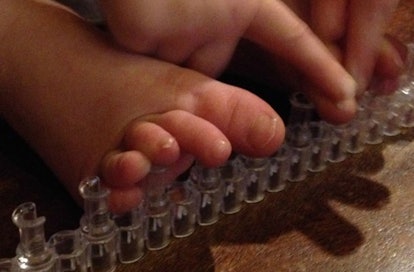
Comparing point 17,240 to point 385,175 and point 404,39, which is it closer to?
point 385,175

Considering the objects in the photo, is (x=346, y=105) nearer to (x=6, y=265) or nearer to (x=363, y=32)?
(x=363, y=32)

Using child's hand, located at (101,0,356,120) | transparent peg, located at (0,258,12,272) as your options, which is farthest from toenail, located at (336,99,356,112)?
transparent peg, located at (0,258,12,272)

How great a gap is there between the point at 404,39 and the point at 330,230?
259 mm

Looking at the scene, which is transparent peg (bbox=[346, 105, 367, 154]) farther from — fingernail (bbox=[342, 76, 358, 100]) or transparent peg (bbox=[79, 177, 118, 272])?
transparent peg (bbox=[79, 177, 118, 272])

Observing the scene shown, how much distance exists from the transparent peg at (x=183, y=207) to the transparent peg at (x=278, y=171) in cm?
6

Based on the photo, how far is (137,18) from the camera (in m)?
0.44

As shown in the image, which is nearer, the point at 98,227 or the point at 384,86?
the point at 98,227

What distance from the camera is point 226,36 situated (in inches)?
18.8

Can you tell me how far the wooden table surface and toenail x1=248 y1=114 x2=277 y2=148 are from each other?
0.05m

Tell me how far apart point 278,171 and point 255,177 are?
2cm

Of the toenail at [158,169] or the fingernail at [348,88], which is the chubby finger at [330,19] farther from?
the toenail at [158,169]

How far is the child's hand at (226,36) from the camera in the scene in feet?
1.48

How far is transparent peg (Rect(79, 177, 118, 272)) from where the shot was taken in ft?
1.34

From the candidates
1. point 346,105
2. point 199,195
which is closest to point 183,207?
point 199,195
